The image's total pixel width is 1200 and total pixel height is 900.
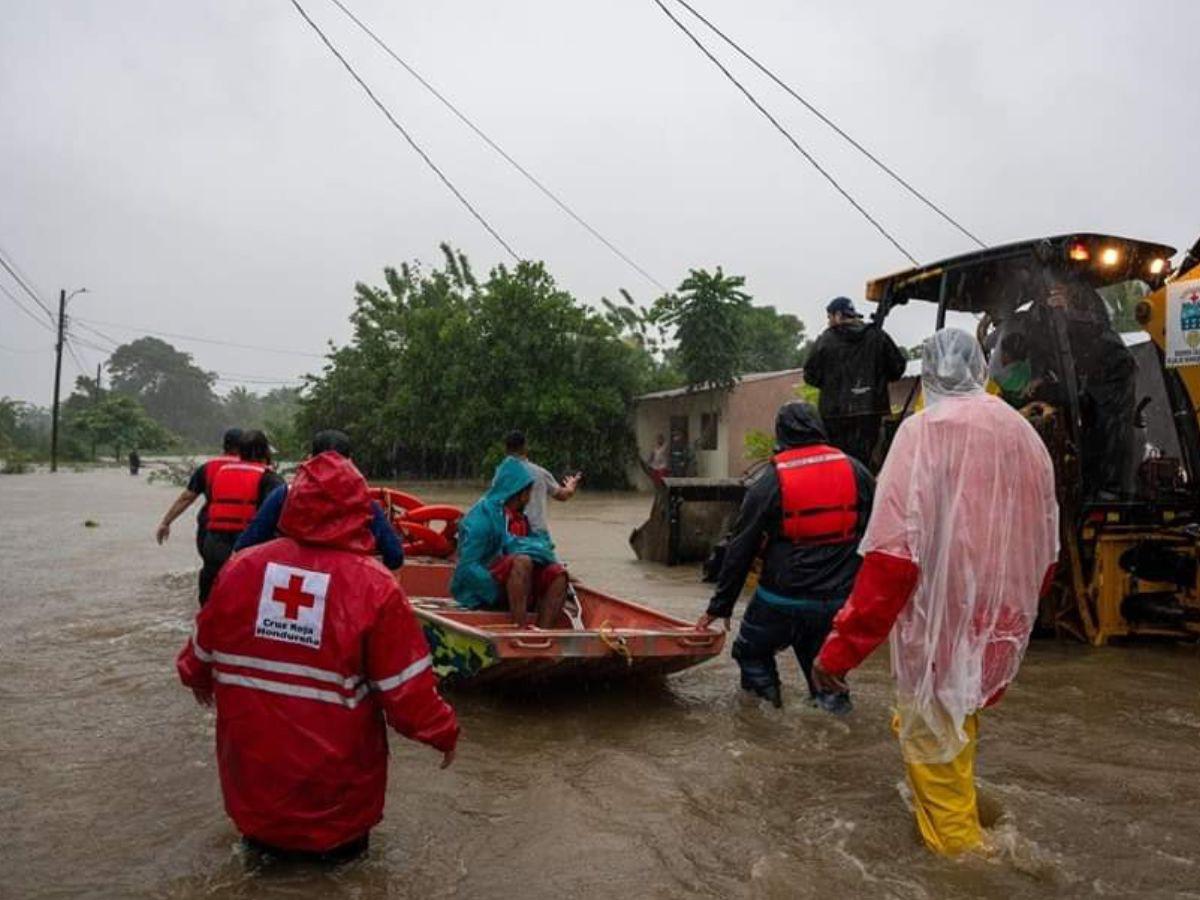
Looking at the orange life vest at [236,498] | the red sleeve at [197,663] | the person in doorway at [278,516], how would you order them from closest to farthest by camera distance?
the red sleeve at [197,663] → the person in doorway at [278,516] → the orange life vest at [236,498]

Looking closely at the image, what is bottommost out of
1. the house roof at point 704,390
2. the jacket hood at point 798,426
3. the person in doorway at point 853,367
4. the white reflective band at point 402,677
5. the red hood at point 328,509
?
the white reflective band at point 402,677

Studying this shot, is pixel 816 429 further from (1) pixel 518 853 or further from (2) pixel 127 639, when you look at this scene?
(2) pixel 127 639

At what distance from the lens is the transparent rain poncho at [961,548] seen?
3.42 m

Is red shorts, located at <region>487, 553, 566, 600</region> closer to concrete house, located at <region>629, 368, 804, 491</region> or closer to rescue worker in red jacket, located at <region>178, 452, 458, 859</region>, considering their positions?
rescue worker in red jacket, located at <region>178, 452, 458, 859</region>

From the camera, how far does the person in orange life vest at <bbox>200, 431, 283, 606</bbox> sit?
6.96 meters

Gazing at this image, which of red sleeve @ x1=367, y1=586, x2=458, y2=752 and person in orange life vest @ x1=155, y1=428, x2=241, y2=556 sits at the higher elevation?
person in orange life vest @ x1=155, y1=428, x2=241, y2=556

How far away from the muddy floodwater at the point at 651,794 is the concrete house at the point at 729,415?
19437 mm

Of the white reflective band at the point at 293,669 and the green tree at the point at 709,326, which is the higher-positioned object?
the green tree at the point at 709,326

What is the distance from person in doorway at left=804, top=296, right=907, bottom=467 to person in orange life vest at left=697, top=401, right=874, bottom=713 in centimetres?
250

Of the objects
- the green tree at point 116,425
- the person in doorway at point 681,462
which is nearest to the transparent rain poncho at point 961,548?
the person in doorway at point 681,462

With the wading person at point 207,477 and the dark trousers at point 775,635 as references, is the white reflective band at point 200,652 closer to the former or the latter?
the dark trousers at point 775,635

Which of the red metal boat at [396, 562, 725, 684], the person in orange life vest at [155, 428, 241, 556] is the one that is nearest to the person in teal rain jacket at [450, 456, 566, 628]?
the red metal boat at [396, 562, 725, 684]

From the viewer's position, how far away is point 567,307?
28250 mm

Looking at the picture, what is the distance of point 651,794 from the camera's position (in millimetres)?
4555
